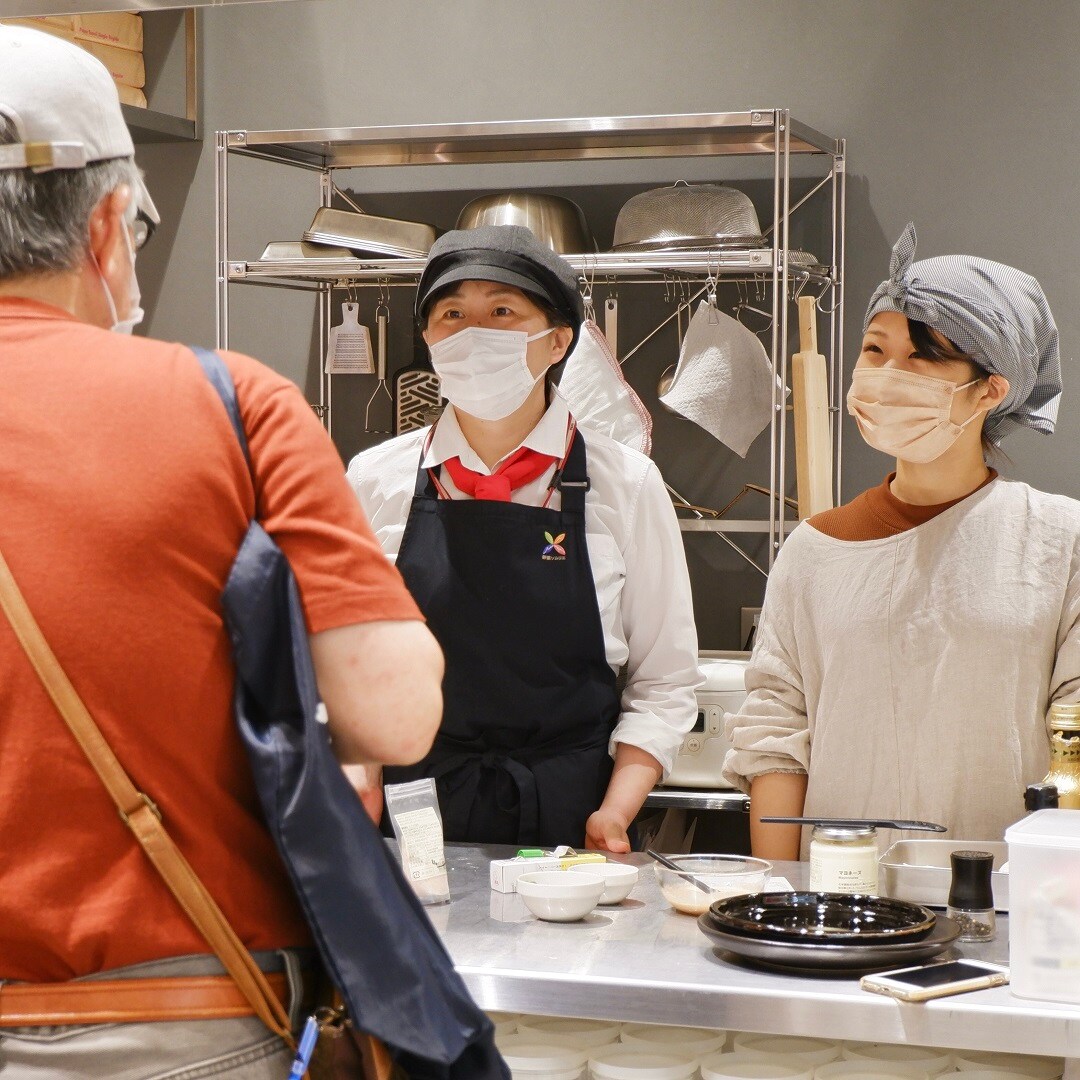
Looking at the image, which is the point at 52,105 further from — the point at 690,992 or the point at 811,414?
the point at 811,414

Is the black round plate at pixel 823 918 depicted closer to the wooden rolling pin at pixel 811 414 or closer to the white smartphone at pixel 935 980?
the white smartphone at pixel 935 980

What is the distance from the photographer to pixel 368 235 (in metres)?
3.45

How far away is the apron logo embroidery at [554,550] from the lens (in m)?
2.34

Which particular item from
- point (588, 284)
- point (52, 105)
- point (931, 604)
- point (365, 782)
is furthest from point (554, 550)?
point (52, 105)

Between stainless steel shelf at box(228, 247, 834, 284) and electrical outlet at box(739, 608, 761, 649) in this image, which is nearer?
stainless steel shelf at box(228, 247, 834, 284)

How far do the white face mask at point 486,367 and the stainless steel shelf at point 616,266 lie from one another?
876mm

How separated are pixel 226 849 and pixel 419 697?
173 mm

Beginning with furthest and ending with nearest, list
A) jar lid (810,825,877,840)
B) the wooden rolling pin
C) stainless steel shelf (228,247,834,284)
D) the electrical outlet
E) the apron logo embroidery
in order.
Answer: the electrical outlet, stainless steel shelf (228,247,834,284), the wooden rolling pin, the apron logo embroidery, jar lid (810,825,877,840)

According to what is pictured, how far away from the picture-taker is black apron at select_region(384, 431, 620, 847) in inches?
87.9

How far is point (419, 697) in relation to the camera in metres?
0.98

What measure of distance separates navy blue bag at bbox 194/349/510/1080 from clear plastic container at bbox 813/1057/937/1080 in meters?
0.59

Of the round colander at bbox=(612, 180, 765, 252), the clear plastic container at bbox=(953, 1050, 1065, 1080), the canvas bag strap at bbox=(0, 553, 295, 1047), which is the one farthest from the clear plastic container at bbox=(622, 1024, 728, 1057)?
the round colander at bbox=(612, 180, 765, 252)

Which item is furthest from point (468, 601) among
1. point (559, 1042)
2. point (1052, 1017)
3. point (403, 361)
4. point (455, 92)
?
point (455, 92)

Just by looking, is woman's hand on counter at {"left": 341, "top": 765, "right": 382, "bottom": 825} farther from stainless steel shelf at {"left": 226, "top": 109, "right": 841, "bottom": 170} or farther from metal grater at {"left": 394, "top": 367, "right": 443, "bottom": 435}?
metal grater at {"left": 394, "top": 367, "right": 443, "bottom": 435}
